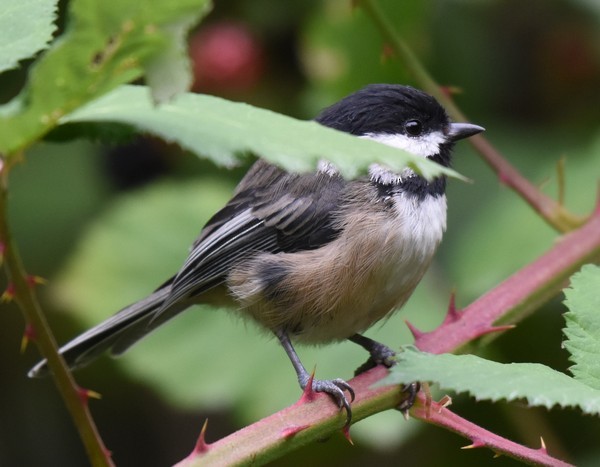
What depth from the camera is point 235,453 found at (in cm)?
134

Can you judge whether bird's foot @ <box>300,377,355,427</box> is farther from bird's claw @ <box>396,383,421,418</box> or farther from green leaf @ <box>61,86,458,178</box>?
green leaf @ <box>61,86,458,178</box>

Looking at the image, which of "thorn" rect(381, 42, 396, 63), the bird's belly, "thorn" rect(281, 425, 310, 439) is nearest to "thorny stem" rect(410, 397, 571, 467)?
"thorn" rect(281, 425, 310, 439)

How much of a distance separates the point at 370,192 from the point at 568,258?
0.49 m

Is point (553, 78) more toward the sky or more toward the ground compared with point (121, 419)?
more toward the sky

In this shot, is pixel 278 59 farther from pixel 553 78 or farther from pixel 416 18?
pixel 553 78

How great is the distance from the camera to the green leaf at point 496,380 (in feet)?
3.42

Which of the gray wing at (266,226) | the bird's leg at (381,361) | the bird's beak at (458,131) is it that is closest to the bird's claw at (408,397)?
the bird's leg at (381,361)

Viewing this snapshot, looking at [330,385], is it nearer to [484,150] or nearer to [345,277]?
[345,277]

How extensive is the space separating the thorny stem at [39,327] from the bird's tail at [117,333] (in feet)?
3.35

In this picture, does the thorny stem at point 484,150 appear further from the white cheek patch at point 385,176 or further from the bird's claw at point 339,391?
the bird's claw at point 339,391

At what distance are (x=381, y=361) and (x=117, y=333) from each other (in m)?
0.71

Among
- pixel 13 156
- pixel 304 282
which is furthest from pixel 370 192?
pixel 13 156

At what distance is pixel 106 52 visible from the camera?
93 centimetres

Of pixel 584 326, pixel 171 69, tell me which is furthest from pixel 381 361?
pixel 171 69
